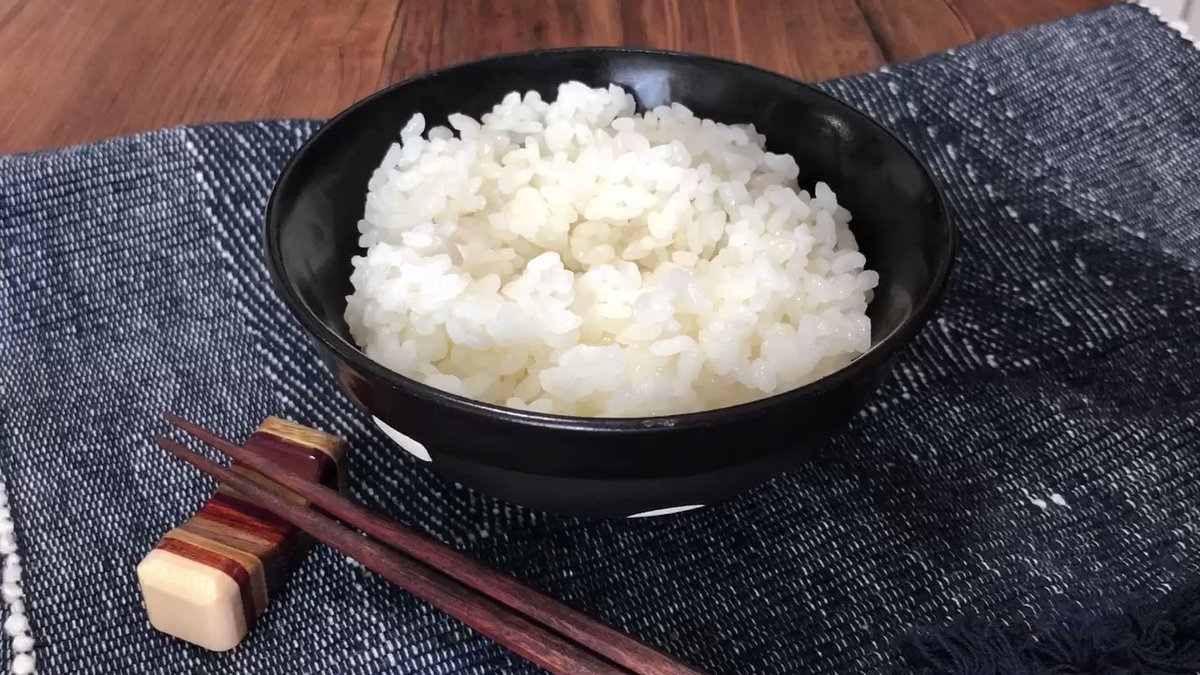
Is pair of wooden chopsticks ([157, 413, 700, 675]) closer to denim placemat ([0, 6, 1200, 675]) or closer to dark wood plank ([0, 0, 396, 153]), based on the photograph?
denim placemat ([0, 6, 1200, 675])

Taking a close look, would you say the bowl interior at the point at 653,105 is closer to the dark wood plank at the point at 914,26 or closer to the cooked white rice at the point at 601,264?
the cooked white rice at the point at 601,264

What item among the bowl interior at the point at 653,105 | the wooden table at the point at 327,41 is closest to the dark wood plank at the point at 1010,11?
the wooden table at the point at 327,41

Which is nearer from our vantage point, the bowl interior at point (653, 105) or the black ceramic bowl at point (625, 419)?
the black ceramic bowl at point (625, 419)

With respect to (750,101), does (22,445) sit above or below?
below

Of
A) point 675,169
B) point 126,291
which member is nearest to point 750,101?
point 675,169

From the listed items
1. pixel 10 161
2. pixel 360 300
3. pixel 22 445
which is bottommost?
pixel 22 445

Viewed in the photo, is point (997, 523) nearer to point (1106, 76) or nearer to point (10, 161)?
Result: point (1106, 76)
